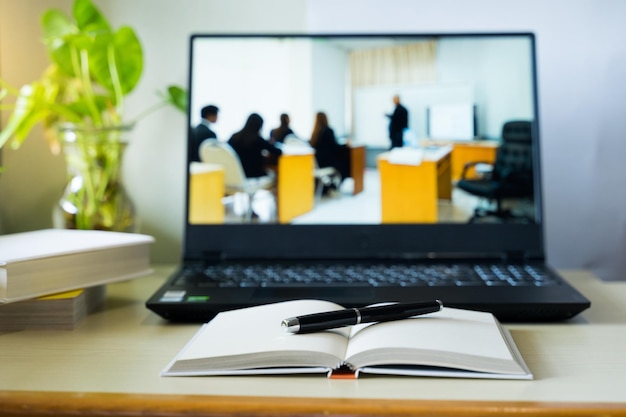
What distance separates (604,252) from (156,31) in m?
0.90

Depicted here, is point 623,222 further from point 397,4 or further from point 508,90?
point 397,4

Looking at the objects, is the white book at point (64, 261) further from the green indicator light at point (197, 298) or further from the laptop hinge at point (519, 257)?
the laptop hinge at point (519, 257)

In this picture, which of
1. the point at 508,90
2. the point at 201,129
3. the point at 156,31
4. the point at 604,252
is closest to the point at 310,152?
the point at 201,129

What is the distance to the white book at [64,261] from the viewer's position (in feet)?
2.52

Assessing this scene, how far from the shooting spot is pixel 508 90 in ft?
3.42

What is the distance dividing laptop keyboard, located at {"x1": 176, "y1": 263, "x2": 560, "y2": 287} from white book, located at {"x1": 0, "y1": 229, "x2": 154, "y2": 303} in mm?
76

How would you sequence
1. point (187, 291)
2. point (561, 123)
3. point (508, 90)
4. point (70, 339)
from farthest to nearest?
point (561, 123) < point (508, 90) < point (187, 291) < point (70, 339)

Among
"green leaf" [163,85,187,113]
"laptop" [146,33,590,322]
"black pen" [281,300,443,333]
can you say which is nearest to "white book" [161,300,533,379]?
"black pen" [281,300,443,333]

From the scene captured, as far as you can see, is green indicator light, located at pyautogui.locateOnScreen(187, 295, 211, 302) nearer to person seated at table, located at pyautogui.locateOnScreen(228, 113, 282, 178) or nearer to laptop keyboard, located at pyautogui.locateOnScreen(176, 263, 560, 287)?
laptop keyboard, located at pyautogui.locateOnScreen(176, 263, 560, 287)

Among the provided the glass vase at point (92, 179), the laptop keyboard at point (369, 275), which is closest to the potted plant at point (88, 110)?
the glass vase at point (92, 179)

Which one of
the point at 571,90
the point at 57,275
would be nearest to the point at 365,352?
the point at 57,275

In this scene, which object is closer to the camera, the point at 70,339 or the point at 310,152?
the point at 70,339

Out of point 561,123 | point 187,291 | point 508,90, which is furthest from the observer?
point 561,123

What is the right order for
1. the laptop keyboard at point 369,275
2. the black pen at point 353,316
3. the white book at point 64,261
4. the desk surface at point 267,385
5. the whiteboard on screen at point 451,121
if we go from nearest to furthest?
the desk surface at point 267,385 < the black pen at point 353,316 < the white book at point 64,261 < the laptop keyboard at point 369,275 < the whiteboard on screen at point 451,121
